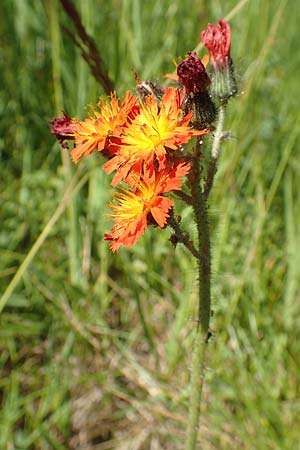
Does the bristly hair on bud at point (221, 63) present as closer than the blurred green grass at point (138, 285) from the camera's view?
Yes

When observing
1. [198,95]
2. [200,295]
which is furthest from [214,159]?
[200,295]

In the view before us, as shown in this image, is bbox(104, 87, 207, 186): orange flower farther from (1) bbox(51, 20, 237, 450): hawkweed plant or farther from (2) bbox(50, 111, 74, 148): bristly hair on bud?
(2) bbox(50, 111, 74, 148): bristly hair on bud

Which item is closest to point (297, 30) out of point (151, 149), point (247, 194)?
point (247, 194)

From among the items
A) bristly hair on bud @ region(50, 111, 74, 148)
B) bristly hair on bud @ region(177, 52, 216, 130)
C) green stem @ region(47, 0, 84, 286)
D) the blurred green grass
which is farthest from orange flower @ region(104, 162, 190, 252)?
green stem @ region(47, 0, 84, 286)

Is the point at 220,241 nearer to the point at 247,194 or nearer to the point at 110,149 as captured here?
the point at 247,194

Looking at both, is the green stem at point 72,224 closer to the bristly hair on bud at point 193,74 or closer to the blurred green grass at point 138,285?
the blurred green grass at point 138,285

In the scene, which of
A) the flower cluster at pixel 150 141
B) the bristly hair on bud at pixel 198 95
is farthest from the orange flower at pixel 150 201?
the bristly hair on bud at pixel 198 95
